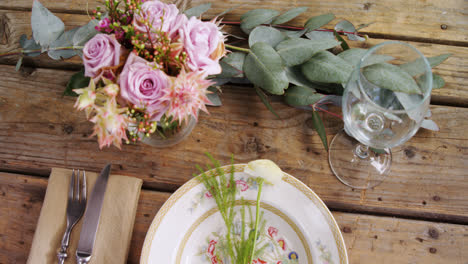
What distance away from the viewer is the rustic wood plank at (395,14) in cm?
77

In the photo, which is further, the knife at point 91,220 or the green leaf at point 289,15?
the green leaf at point 289,15

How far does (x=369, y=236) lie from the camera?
66 cm

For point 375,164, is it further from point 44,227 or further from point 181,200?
point 44,227

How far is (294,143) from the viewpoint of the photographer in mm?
719

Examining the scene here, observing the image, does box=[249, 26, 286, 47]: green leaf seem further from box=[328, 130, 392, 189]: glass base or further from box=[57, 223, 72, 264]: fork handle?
box=[57, 223, 72, 264]: fork handle

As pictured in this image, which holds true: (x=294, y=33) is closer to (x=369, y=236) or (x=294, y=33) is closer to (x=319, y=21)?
(x=319, y=21)

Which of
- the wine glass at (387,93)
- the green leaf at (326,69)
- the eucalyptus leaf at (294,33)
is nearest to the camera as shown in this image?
the wine glass at (387,93)

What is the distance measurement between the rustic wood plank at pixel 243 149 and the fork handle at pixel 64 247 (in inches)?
5.6

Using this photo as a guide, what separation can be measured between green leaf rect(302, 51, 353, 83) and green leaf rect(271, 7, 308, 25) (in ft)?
0.43

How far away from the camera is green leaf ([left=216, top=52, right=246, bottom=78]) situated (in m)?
0.66

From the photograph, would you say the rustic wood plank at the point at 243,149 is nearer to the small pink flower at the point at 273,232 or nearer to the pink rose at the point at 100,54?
the small pink flower at the point at 273,232

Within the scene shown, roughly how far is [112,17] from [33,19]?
11.8 inches

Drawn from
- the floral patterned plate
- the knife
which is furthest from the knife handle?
the floral patterned plate

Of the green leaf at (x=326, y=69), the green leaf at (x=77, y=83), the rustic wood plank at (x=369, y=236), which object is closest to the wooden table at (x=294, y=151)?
the rustic wood plank at (x=369, y=236)
